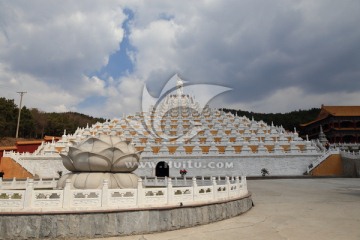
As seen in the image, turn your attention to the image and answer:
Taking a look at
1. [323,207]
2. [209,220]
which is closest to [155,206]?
[209,220]

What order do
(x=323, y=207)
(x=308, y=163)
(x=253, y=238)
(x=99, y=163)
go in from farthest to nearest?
(x=308, y=163) < (x=323, y=207) < (x=99, y=163) < (x=253, y=238)

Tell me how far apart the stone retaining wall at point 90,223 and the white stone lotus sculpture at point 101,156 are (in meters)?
4.15

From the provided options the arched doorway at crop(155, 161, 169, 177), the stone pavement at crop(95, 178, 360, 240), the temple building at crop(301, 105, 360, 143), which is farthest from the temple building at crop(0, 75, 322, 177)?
the stone pavement at crop(95, 178, 360, 240)

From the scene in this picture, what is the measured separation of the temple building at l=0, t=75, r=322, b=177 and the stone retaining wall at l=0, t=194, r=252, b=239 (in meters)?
23.7

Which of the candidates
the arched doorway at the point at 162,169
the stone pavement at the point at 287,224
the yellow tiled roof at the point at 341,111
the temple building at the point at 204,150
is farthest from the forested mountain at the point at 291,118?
the stone pavement at the point at 287,224

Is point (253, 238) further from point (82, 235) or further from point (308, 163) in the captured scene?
point (308, 163)

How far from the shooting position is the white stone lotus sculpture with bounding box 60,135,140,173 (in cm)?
1302

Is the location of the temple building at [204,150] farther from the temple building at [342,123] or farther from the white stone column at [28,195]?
the white stone column at [28,195]

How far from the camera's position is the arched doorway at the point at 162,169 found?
125ft

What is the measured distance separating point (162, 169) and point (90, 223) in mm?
29678

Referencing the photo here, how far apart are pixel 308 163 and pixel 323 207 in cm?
2514

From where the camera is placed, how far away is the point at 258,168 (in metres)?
37.7

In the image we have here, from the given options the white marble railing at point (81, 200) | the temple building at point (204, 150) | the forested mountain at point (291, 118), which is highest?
the forested mountain at point (291, 118)

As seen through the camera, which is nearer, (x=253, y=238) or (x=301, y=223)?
(x=253, y=238)
